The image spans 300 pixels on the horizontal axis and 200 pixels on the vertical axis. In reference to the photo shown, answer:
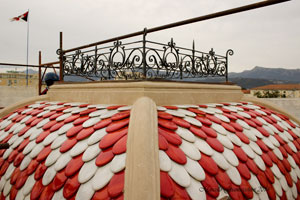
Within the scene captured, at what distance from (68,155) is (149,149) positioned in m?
1.31

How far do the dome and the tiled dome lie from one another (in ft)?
0.04

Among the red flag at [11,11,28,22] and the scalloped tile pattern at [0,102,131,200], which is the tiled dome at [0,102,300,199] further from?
the red flag at [11,11,28,22]

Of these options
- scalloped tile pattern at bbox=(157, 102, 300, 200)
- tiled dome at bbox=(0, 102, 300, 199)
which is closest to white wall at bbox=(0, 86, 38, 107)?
tiled dome at bbox=(0, 102, 300, 199)

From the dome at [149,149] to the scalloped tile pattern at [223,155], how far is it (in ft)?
0.04

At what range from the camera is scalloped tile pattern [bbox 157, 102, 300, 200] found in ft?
8.06

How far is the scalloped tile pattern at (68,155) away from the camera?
245 centimetres

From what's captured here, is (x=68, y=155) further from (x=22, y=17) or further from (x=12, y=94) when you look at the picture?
(x=22, y=17)

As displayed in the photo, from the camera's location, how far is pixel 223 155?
2.99 meters

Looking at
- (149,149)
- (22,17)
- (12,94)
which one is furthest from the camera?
(22,17)

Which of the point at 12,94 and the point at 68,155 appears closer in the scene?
the point at 68,155

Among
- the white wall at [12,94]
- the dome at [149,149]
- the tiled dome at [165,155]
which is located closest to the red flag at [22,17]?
the white wall at [12,94]

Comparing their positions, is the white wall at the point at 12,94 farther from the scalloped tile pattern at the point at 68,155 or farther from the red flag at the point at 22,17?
the scalloped tile pattern at the point at 68,155

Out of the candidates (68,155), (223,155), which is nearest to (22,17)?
(68,155)

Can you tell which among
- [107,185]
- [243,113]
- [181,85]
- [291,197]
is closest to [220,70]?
[243,113]
